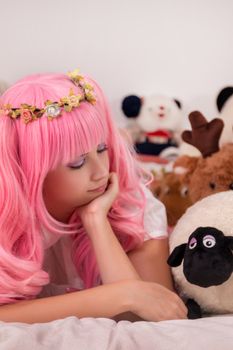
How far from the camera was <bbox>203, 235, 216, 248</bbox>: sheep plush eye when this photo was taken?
894 millimetres

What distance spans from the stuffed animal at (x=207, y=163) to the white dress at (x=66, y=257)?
131 mm

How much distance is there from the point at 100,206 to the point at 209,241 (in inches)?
9.0

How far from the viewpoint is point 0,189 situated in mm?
908

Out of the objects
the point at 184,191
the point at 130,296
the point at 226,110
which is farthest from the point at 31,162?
the point at 226,110

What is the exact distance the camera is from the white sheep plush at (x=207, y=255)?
2.89 ft

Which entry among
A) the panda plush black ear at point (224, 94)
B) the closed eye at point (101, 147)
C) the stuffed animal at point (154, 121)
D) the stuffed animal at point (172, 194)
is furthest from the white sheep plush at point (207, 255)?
the stuffed animal at point (154, 121)

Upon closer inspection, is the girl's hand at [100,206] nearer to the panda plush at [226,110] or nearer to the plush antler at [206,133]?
the plush antler at [206,133]

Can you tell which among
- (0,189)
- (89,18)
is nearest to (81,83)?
(0,189)

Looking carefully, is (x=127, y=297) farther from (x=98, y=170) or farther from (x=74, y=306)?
(x=98, y=170)

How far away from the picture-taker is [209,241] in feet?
2.95

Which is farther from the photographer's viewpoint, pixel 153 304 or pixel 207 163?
pixel 207 163

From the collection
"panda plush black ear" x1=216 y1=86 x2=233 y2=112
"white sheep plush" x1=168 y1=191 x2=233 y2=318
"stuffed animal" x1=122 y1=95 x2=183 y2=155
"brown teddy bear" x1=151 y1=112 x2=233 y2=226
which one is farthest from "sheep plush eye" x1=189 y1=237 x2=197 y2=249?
"stuffed animal" x1=122 y1=95 x2=183 y2=155

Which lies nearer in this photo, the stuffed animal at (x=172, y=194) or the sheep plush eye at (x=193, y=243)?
the sheep plush eye at (x=193, y=243)

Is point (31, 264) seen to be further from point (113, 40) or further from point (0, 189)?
point (113, 40)
